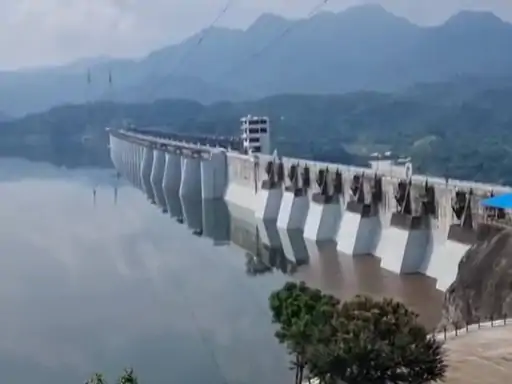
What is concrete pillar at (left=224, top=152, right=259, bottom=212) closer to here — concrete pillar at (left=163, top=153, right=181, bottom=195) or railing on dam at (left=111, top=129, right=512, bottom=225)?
railing on dam at (left=111, top=129, right=512, bottom=225)

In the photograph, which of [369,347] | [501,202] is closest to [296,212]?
[501,202]

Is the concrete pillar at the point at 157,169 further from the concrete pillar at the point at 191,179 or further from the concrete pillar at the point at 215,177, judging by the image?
the concrete pillar at the point at 215,177

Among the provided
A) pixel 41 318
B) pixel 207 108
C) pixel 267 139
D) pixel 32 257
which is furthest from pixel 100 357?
pixel 207 108

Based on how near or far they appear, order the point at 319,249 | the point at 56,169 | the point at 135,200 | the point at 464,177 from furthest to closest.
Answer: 1. the point at 56,169
2. the point at 135,200
3. the point at 464,177
4. the point at 319,249

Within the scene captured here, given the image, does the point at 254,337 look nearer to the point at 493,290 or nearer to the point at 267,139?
the point at 493,290

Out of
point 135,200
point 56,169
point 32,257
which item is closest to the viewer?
point 32,257

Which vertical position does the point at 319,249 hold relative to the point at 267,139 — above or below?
below

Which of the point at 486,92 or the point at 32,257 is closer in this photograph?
the point at 32,257
